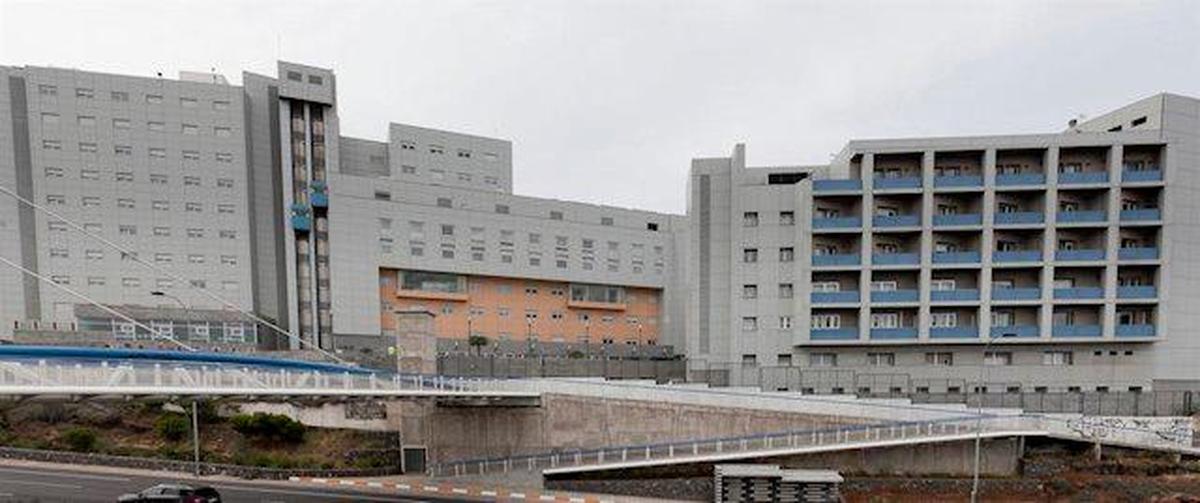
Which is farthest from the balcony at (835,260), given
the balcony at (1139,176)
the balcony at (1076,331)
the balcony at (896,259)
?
the balcony at (1139,176)

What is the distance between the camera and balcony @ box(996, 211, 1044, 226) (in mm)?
35969

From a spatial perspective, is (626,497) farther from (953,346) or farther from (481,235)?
(481,235)

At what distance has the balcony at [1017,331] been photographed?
1420 inches

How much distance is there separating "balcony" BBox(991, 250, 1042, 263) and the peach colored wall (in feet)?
105

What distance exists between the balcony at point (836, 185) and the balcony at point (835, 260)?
510 centimetres

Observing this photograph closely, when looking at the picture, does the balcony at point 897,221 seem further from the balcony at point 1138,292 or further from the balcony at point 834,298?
the balcony at point 1138,292

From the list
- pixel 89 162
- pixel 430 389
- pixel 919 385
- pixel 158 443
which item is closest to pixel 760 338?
pixel 919 385

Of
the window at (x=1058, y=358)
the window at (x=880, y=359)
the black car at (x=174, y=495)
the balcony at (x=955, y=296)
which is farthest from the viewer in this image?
the window at (x=880, y=359)

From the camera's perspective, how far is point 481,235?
52.2 m

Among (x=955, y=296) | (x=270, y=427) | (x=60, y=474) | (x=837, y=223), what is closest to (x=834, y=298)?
(x=837, y=223)

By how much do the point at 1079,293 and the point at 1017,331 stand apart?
16.8ft

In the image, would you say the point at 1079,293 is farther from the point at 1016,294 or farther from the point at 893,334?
the point at 893,334

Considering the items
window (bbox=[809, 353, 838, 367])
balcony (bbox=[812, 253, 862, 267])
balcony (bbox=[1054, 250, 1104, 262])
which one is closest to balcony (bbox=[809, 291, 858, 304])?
balcony (bbox=[812, 253, 862, 267])

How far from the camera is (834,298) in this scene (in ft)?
122
